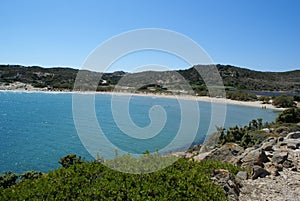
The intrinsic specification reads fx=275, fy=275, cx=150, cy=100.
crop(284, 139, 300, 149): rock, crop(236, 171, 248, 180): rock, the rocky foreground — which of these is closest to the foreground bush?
the rocky foreground

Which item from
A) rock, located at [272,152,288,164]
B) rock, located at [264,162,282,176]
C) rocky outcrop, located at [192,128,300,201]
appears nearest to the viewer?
rocky outcrop, located at [192,128,300,201]

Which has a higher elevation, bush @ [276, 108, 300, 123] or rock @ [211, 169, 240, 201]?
bush @ [276, 108, 300, 123]

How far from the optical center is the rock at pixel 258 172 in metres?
7.31

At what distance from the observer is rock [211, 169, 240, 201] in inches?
230

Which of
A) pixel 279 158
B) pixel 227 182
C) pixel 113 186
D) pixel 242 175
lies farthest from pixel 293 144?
pixel 113 186

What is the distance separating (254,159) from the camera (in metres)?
8.27

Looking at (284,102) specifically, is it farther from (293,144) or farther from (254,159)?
(254,159)

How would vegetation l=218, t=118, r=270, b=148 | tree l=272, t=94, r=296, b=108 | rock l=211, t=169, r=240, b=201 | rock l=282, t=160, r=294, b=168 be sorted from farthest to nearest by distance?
tree l=272, t=94, r=296, b=108, vegetation l=218, t=118, r=270, b=148, rock l=282, t=160, r=294, b=168, rock l=211, t=169, r=240, b=201

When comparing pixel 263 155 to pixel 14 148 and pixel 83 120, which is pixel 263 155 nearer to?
pixel 14 148

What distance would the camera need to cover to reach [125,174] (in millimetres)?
5508

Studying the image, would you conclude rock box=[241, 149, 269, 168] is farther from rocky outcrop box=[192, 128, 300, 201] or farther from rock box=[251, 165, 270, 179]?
rock box=[251, 165, 270, 179]

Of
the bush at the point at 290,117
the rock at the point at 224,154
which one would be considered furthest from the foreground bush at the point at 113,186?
the bush at the point at 290,117

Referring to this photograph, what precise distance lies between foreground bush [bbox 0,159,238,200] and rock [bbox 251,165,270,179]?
85.5 inches

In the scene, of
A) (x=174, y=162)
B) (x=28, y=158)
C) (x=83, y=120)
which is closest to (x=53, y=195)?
(x=174, y=162)
